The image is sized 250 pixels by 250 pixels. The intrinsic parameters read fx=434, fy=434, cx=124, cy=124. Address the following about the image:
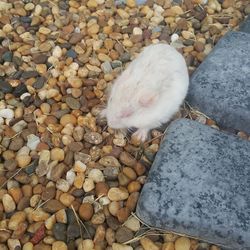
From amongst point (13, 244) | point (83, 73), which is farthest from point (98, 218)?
point (83, 73)

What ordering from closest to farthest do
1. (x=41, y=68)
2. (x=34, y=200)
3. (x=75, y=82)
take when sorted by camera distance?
(x=34, y=200), (x=75, y=82), (x=41, y=68)

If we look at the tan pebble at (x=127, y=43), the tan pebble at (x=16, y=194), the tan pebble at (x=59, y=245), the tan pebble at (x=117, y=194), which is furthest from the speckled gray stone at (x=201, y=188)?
the tan pebble at (x=127, y=43)

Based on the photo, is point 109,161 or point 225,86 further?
point 225,86

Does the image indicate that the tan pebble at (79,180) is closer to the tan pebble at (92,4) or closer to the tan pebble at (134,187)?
the tan pebble at (134,187)

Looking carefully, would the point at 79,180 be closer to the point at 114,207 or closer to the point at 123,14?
the point at 114,207

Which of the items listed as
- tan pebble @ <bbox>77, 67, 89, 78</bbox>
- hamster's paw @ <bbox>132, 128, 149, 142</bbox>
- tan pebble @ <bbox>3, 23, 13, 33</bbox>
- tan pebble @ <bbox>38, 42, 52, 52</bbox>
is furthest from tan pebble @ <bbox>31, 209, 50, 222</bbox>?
tan pebble @ <bbox>3, 23, 13, 33</bbox>

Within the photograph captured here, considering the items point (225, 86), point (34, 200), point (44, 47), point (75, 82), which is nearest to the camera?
point (34, 200)
